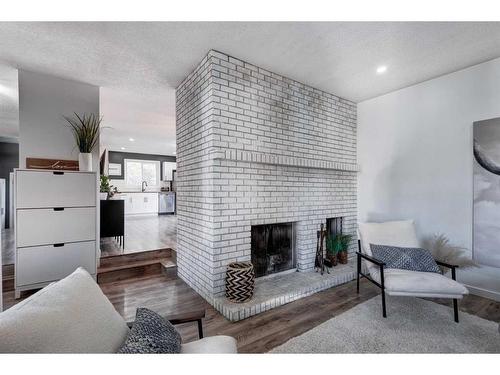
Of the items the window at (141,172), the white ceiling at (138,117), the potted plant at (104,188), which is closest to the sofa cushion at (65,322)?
the white ceiling at (138,117)

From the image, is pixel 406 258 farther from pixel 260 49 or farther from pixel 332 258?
pixel 260 49

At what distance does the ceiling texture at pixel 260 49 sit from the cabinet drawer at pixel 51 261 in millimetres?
2099

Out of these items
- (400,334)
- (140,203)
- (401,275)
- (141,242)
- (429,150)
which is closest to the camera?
(400,334)

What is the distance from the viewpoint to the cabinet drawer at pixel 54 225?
2545 mm

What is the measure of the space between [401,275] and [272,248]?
1.47 metres

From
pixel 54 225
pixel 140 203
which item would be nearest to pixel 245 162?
pixel 54 225

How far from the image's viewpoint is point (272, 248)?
3180mm

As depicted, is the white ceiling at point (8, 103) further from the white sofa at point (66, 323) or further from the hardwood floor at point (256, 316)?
the white sofa at point (66, 323)

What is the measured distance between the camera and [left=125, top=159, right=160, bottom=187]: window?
8797mm

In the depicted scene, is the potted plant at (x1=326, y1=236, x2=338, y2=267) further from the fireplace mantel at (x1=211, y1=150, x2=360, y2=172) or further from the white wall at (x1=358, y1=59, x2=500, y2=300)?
the fireplace mantel at (x1=211, y1=150, x2=360, y2=172)

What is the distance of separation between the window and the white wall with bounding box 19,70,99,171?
6013 mm

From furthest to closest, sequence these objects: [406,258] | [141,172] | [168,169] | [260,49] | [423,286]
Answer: [168,169], [141,172], [406,258], [260,49], [423,286]
